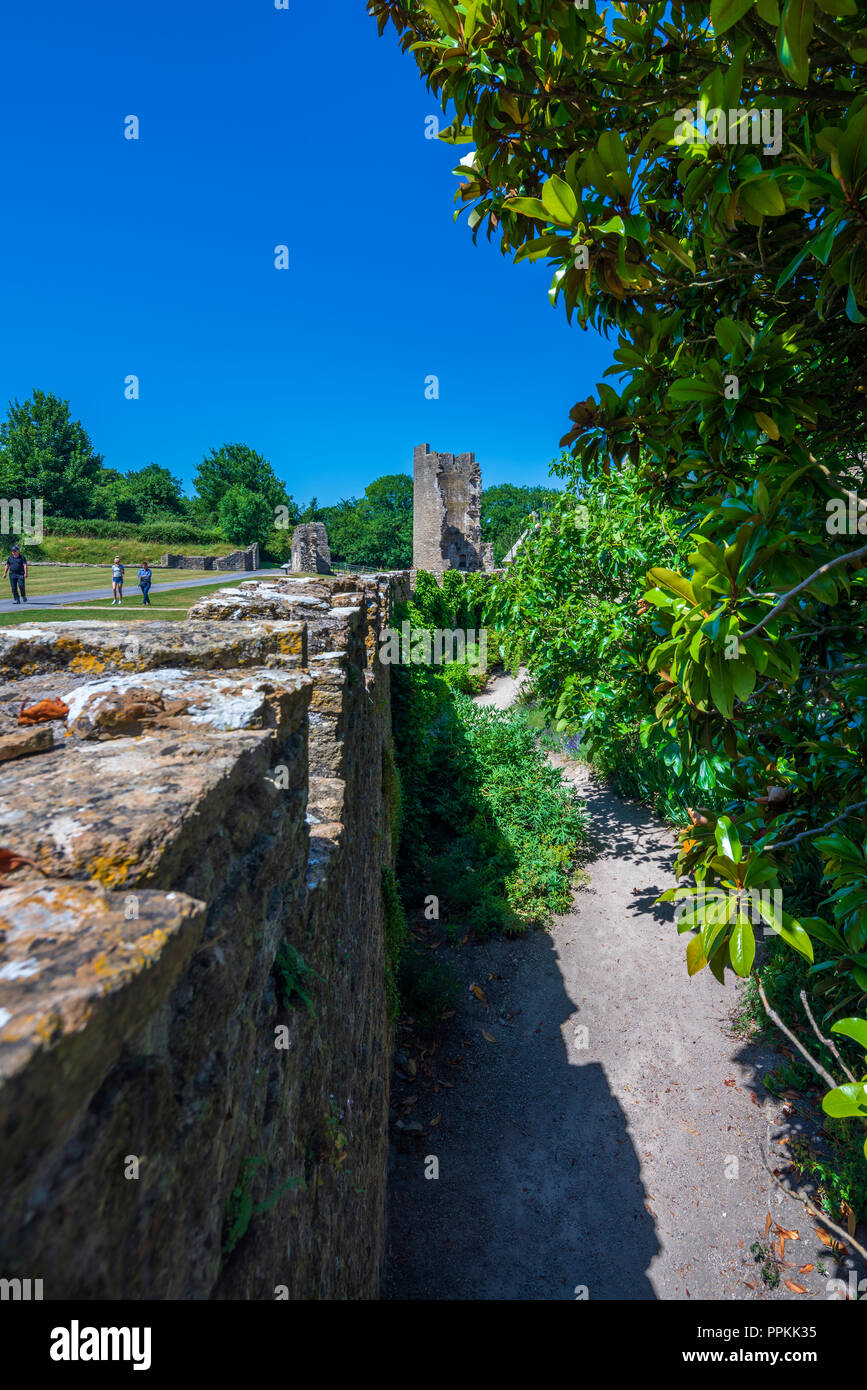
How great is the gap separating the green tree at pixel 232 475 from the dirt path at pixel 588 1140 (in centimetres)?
5729

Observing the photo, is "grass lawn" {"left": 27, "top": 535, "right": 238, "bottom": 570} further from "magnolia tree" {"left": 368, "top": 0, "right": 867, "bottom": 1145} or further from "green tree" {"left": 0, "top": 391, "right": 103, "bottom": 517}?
"magnolia tree" {"left": 368, "top": 0, "right": 867, "bottom": 1145}

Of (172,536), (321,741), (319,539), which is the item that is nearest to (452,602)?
(319,539)

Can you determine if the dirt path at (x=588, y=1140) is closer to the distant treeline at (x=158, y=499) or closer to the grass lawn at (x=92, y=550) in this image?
the grass lawn at (x=92, y=550)

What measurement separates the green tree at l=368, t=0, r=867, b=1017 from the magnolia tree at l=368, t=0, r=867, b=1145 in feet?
0.04

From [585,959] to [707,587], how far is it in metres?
6.10

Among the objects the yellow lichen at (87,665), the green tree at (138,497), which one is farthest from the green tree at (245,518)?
the yellow lichen at (87,665)

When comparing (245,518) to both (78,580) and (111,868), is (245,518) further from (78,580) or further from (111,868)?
(111,868)

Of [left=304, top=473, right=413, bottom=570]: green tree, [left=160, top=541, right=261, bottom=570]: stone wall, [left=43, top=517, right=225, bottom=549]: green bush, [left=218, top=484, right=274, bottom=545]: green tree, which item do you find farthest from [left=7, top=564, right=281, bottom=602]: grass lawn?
[left=304, top=473, right=413, bottom=570]: green tree

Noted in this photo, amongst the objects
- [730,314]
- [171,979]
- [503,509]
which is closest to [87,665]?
[171,979]

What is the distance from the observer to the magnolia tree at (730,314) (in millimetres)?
2078

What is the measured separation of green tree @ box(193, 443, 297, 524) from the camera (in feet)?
194

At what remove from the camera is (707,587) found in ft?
7.43

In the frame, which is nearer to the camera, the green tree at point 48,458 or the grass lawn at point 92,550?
the grass lawn at point 92,550

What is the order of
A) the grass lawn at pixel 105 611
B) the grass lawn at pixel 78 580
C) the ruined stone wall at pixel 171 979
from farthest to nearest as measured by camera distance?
the grass lawn at pixel 78 580, the grass lawn at pixel 105 611, the ruined stone wall at pixel 171 979
